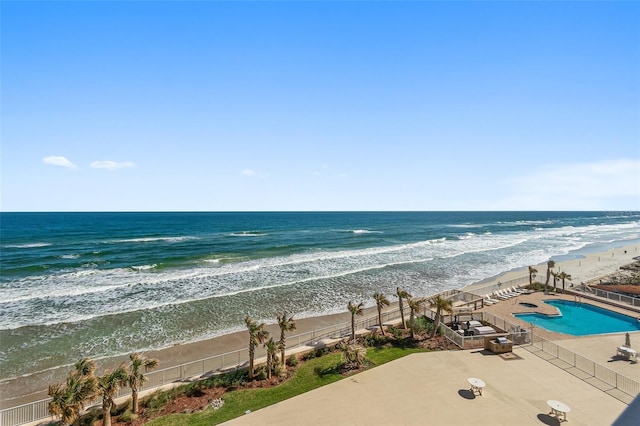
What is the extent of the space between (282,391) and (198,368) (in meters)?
6.03

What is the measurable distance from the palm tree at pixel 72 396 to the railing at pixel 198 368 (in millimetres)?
2417

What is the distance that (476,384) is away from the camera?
524 inches

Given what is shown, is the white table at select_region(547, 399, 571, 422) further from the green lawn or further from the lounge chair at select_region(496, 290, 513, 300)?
the lounge chair at select_region(496, 290, 513, 300)

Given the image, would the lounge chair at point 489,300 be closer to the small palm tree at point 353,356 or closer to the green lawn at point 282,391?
the green lawn at point 282,391

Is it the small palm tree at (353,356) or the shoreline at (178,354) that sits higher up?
the small palm tree at (353,356)

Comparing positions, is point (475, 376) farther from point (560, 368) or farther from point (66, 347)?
point (66, 347)

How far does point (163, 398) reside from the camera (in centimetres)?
1396

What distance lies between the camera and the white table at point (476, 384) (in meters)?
13.2

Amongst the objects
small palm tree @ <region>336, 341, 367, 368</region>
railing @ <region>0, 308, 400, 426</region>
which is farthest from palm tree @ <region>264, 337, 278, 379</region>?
small palm tree @ <region>336, 341, 367, 368</region>

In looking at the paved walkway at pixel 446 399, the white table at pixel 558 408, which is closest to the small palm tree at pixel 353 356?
the paved walkway at pixel 446 399

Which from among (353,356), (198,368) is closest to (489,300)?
(353,356)

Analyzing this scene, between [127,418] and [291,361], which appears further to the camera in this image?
[291,361]

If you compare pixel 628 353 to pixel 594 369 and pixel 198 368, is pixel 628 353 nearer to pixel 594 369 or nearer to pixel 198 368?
pixel 594 369

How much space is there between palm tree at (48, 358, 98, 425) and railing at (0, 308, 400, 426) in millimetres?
2417
